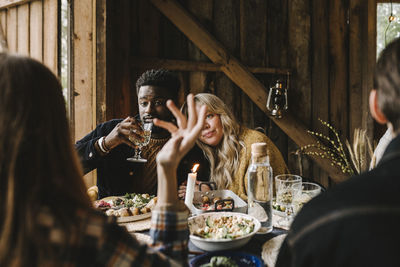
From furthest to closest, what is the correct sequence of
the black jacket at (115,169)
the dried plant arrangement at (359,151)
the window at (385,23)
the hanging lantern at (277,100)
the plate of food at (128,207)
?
the window at (385,23)
the hanging lantern at (277,100)
the black jacket at (115,169)
the dried plant arrangement at (359,151)
the plate of food at (128,207)

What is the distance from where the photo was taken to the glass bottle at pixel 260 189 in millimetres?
1545

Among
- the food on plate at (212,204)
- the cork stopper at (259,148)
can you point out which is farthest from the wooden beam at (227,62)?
the cork stopper at (259,148)

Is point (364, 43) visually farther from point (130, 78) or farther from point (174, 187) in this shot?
point (174, 187)

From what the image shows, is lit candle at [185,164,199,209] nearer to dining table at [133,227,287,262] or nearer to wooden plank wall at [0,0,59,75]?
dining table at [133,227,287,262]

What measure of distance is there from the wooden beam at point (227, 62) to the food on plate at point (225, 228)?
7.38 feet

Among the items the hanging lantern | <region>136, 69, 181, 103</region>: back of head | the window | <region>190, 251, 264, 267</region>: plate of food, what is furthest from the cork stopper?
the window

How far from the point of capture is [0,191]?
28.2 inches

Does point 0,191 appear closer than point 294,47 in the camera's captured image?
Yes

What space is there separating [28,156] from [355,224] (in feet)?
2.52

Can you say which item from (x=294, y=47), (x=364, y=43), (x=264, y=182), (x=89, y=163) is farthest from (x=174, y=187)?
(x=364, y=43)

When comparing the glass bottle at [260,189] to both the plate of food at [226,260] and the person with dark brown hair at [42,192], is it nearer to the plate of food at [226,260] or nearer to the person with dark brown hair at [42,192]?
the plate of food at [226,260]

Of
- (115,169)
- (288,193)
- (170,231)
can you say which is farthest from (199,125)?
(115,169)

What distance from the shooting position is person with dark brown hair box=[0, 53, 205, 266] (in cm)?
69

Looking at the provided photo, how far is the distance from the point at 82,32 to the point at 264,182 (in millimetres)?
2339
